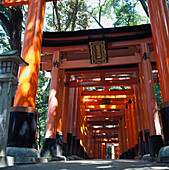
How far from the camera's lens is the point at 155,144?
7.16m

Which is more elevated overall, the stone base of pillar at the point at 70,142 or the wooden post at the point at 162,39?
the wooden post at the point at 162,39

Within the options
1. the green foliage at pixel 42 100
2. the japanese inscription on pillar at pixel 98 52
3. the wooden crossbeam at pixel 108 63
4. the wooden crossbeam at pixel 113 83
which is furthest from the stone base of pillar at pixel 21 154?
the green foliage at pixel 42 100

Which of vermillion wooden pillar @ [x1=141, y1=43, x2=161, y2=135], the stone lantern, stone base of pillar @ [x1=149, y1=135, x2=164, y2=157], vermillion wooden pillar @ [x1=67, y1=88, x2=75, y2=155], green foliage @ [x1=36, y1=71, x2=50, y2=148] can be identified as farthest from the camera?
green foliage @ [x1=36, y1=71, x2=50, y2=148]

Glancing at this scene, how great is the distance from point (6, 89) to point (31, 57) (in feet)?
7.12

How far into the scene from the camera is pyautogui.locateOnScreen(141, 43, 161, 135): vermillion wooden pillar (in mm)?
7445

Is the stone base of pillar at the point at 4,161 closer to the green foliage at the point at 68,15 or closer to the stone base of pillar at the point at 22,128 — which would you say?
the stone base of pillar at the point at 22,128

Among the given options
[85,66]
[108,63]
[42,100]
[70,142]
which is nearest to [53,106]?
[85,66]

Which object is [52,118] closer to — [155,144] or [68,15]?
[155,144]

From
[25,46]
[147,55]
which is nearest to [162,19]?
[147,55]

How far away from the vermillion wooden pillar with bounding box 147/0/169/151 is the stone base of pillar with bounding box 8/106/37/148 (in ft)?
11.1

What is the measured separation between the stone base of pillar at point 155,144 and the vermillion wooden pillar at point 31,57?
4.67 m

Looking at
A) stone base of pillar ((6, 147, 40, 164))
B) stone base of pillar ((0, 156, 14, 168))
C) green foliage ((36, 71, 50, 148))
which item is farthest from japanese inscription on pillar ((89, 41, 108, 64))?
stone base of pillar ((0, 156, 14, 168))

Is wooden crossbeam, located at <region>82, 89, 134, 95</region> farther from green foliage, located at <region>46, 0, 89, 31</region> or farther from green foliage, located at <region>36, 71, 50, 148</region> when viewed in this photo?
green foliage, located at <region>46, 0, 89, 31</region>

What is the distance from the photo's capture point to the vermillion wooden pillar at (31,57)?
518 cm
